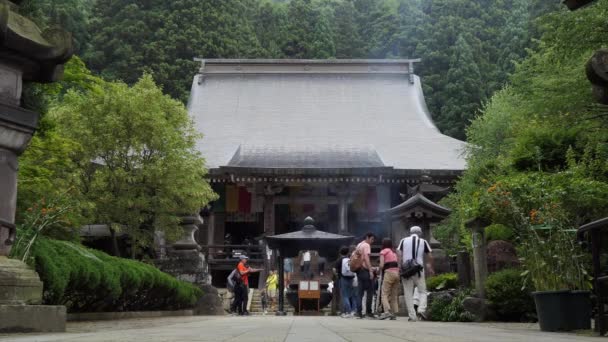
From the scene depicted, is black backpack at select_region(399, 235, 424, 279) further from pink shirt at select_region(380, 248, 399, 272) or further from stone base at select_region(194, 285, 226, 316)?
stone base at select_region(194, 285, 226, 316)

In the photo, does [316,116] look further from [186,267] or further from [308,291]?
[308,291]

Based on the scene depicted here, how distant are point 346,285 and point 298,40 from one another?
32.6 meters

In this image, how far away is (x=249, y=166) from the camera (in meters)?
23.9

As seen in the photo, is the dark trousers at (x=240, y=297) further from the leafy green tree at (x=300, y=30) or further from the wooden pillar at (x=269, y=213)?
the leafy green tree at (x=300, y=30)

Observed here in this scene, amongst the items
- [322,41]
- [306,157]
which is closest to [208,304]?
[306,157]

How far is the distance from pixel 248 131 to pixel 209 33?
12.5 meters

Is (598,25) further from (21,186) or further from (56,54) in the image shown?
(21,186)

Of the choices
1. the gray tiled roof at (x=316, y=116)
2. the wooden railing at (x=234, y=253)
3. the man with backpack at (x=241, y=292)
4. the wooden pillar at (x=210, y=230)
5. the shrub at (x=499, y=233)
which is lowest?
the man with backpack at (x=241, y=292)

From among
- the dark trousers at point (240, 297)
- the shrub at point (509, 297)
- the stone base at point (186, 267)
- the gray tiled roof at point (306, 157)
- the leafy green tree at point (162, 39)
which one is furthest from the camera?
the leafy green tree at point (162, 39)

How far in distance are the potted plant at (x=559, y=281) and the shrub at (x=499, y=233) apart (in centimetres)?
532

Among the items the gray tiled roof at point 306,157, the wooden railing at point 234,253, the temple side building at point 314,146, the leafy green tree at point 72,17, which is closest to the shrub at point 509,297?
the temple side building at point 314,146

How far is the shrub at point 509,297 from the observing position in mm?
10234

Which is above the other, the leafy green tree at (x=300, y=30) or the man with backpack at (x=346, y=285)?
the leafy green tree at (x=300, y=30)

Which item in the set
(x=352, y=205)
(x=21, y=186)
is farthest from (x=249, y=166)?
(x=21, y=186)
